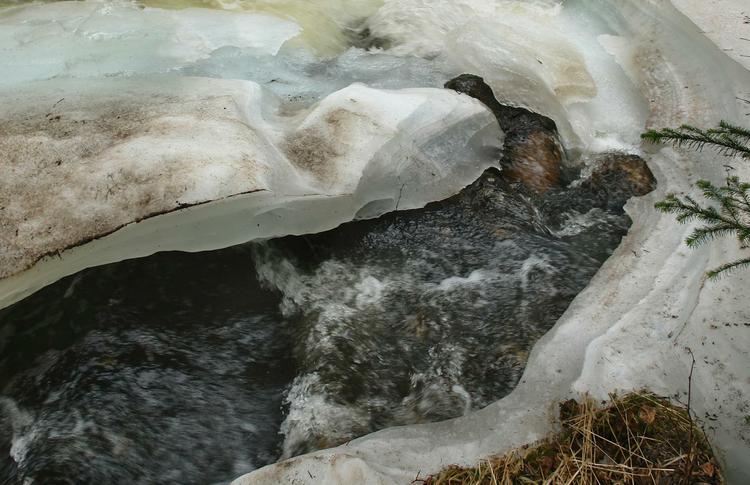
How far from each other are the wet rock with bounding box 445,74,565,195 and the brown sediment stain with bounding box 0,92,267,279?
205 cm

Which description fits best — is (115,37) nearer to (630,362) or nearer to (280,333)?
(280,333)

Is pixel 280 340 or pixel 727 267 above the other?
pixel 727 267

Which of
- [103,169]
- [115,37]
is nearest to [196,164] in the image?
[103,169]

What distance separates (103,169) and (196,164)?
50 cm

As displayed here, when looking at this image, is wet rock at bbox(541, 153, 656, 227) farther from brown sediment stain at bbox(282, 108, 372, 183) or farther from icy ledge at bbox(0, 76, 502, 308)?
brown sediment stain at bbox(282, 108, 372, 183)

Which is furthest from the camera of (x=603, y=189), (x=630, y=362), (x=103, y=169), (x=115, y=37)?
(x=115, y=37)

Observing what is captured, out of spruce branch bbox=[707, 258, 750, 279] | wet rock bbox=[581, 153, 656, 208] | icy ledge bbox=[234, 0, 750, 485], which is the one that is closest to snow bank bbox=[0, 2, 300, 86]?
wet rock bbox=[581, 153, 656, 208]

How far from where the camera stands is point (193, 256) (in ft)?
13.0

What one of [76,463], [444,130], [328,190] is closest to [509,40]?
[444,130]

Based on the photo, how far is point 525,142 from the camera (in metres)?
4.78

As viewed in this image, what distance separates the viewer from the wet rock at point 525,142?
15.0ft

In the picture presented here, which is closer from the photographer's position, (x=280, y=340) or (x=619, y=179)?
(x=280, y=340)

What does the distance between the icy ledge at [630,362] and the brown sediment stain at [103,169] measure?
5.10 ft

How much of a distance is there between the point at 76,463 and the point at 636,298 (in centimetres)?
294
